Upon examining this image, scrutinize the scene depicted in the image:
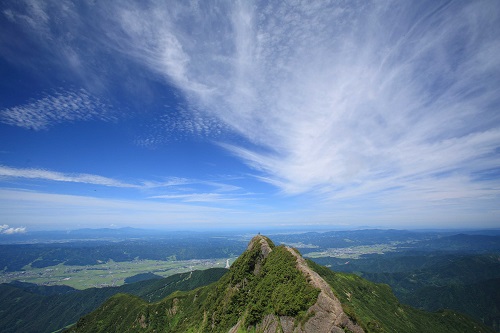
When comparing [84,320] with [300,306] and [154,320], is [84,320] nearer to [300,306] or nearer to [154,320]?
[154,320]

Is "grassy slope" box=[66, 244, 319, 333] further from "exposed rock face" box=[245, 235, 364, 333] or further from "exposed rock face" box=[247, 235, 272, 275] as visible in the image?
"exposed rock face" box=[245, 235, 364, 333]

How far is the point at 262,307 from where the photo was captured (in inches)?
2210

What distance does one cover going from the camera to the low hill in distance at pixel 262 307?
43125mm

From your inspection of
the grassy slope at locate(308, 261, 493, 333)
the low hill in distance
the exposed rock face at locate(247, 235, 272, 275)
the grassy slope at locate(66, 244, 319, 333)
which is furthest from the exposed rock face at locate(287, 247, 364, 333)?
the grassy slope at locate(308, 261, 493, 333)

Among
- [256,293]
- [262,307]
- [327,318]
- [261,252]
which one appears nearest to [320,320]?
[327,318]

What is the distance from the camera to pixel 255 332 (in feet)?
176

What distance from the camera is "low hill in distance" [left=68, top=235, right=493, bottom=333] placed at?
141ft

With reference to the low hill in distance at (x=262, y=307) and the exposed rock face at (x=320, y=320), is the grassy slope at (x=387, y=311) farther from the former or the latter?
the exposed rock face at (x=320, y=320)

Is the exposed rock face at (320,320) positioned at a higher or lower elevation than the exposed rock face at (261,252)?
lower

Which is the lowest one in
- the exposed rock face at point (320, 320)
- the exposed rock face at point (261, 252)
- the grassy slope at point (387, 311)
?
the grassy slope at point (387, 311)

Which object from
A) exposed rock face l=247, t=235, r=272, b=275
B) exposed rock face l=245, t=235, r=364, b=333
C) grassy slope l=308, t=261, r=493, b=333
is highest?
exposed rock face l=247, t=235, r=272, b=275

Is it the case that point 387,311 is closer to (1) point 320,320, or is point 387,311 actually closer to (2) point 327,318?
(1) point 320,320

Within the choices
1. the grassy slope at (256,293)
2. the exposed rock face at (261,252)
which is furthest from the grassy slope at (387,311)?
the exposed rock face at (261,252)

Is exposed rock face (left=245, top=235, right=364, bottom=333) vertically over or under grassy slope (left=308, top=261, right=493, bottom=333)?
over
